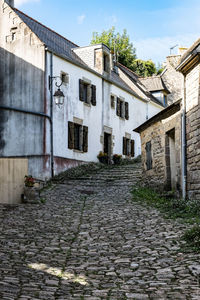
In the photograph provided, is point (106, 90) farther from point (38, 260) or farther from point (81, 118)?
point (38, 260)

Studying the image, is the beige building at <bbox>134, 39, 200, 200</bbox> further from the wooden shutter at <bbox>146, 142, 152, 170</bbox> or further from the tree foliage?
the tree foliage

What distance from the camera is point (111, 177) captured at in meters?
19.5

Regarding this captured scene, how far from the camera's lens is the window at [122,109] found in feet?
86.9

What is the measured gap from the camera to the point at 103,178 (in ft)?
62.8

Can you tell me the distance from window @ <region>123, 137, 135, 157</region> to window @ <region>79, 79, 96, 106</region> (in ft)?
15.4

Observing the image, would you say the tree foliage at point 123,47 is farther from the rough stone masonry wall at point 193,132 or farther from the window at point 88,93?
the rough stone masonry wall at point 193,132

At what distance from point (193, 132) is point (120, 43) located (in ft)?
105

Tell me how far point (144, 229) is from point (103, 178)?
33.9ft

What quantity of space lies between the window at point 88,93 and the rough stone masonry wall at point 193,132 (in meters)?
10.8

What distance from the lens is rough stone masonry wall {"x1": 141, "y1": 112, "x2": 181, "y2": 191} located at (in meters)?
12.8

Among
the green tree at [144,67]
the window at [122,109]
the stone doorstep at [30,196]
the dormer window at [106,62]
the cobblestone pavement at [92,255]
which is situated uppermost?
the green tree at [144,67]

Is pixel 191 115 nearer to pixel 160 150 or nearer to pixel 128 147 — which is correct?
pixel 160 150

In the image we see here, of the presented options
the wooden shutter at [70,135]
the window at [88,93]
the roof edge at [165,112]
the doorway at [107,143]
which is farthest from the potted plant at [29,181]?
the doorway at [107,143]

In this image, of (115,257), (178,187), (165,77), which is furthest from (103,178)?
(165,77)
